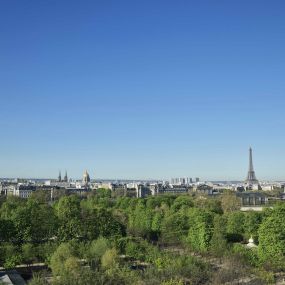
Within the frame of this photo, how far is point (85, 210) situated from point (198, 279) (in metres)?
15.7

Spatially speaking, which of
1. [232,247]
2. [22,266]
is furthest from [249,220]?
[22,266]

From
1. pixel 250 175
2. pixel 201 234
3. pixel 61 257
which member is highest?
pixel 250 175

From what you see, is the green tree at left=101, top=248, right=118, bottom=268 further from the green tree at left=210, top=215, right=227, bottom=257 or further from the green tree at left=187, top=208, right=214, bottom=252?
the green tree at left=187, top=208, right=214, bottom=252

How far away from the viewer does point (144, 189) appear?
5079 inches

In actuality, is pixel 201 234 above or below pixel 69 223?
below

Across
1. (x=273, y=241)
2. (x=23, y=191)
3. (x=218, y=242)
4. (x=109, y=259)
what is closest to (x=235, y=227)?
(x=218, y=242)

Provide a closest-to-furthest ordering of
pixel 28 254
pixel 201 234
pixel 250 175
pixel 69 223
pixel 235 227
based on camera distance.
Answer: pixel 28 254 < pixel 69 223 < pixel 201 234 < pixel 235 227 < pixel 250 175

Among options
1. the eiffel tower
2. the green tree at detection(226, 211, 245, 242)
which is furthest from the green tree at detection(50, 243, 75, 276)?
the eiffel tower

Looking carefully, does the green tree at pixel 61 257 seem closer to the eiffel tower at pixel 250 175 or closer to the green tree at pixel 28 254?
the green tree at pixel 28 254

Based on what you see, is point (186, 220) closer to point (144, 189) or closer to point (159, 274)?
point (159, 274)

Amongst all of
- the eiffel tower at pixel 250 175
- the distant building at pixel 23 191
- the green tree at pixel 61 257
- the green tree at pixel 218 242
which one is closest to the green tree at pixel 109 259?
the green tree at pixel 61 257

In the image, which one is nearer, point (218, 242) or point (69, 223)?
point (218, 242)

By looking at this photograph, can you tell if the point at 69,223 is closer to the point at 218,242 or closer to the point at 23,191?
the point at 218,242

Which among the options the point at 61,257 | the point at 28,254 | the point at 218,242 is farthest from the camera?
the point at 218,242
